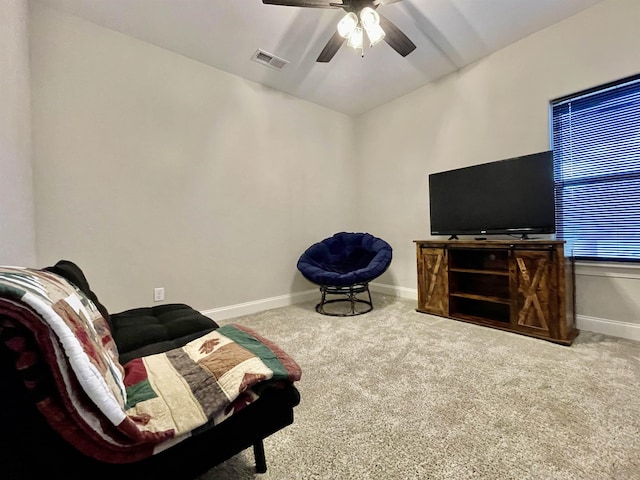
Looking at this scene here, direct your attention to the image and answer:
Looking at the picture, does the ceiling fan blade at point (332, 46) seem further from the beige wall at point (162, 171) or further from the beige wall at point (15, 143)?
the beige wall at point (15, 143)

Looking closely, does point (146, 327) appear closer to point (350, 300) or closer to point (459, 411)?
point (459, 411)

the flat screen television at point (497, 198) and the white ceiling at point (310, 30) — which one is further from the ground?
the white ceiling at point (310, 30)

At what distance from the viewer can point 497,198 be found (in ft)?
8.65

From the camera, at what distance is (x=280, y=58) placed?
9.52 feet

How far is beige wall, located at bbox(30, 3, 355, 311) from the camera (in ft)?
7.22

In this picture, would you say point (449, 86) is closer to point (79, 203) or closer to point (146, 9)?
point (146, 9)

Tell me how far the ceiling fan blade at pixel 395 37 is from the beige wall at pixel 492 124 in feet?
3.95

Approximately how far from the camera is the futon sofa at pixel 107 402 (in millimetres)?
559

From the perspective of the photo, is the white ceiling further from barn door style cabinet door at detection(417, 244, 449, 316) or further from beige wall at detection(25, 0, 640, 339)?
barn door style cabinet door at detection(417, 244, 449, 316)

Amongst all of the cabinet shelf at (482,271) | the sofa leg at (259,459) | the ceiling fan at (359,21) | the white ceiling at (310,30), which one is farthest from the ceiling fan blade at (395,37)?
the sofa leg at (259,459)

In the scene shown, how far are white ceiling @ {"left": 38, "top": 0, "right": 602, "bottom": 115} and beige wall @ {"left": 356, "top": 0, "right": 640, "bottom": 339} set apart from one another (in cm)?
18

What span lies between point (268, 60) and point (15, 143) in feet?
7.20

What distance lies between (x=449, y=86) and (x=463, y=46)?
1.56 ft

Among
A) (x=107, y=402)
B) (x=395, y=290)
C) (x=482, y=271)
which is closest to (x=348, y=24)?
(x=482, y=271)
